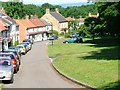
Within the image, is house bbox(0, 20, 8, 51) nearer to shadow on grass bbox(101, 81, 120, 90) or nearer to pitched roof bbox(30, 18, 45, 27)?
pitched roof bbox(30, 18, 45, 27)

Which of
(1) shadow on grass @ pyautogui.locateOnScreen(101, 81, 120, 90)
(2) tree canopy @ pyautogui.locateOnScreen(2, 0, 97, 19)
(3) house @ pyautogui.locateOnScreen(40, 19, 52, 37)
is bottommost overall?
(1) shadow on grass @ pyautogui.locateOnScreen(101, 81, 120, 90)

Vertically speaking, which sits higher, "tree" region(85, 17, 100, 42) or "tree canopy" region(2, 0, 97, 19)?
"tree canopy" region(2, 0, 97, 19)

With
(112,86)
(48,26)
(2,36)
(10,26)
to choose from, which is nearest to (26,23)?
(48,26)

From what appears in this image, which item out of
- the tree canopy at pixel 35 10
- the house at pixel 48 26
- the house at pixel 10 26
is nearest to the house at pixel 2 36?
the house at pixel 10 26

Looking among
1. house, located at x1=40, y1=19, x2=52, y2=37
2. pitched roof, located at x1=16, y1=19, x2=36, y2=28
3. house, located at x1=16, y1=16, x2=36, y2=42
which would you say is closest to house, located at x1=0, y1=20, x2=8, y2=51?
house, located at x1=16, y1=16, x2=36, y2=42

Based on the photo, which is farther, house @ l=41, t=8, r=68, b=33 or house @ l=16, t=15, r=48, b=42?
house @ l=41, t=8, r=68, b=33

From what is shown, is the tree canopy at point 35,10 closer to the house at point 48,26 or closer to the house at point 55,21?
the house at point 55,21

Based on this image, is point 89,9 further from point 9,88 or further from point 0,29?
point 9,88

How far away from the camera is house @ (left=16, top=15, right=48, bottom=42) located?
8612cm

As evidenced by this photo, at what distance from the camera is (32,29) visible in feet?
301

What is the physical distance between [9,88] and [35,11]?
358 feet

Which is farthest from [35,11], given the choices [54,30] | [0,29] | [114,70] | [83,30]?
[114,70]

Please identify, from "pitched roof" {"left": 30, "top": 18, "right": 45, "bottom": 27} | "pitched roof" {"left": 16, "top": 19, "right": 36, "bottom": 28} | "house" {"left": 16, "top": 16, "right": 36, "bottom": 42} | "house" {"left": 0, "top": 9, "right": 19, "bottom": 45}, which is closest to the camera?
"house" {"left": 0, "top": 9, "right": 19, "bottom": 45}

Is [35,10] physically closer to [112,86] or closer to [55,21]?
[55,21]
